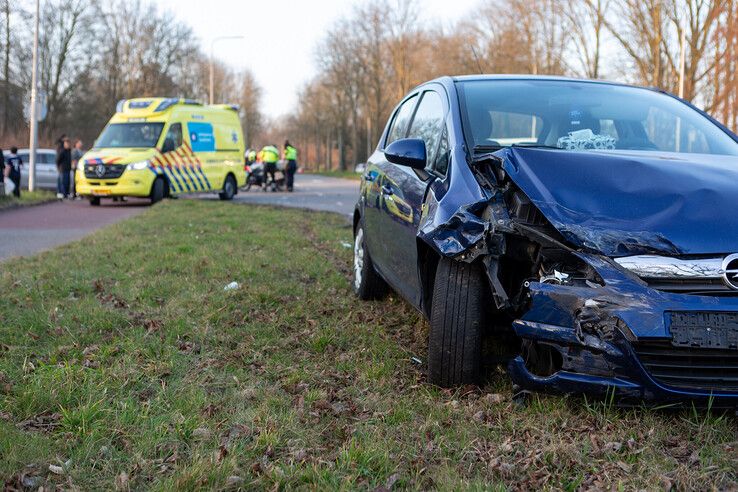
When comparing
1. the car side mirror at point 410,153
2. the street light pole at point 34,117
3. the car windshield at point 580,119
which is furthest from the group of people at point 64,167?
the car windshield at point 580,119

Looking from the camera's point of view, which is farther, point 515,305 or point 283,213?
point 283,213

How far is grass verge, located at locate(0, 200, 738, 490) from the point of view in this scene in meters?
2.75

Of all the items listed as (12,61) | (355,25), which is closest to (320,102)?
(355,25)

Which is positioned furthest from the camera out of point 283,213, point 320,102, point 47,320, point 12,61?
point 320,102

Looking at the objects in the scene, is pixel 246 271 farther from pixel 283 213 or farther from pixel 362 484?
pixel 283 213

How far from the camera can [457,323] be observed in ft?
11.5

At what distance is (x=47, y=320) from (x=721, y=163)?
13.7ft

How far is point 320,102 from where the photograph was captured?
5966 centimetres

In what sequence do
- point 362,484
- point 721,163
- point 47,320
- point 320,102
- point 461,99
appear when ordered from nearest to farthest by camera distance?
point 362,484, point 721,163, point 461,99, point 47,320, point 320,102

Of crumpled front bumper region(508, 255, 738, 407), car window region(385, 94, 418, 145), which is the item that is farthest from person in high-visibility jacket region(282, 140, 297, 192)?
crumpled front bumper region(508, 255, 738, 407)

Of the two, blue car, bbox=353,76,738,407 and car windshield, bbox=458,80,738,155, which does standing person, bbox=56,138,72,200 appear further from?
blue car, bbox=353,76,738,407

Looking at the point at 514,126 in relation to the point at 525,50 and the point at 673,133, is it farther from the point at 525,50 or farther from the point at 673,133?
the point at 525,50

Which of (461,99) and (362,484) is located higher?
(461,99)

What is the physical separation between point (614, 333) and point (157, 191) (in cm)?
1718
